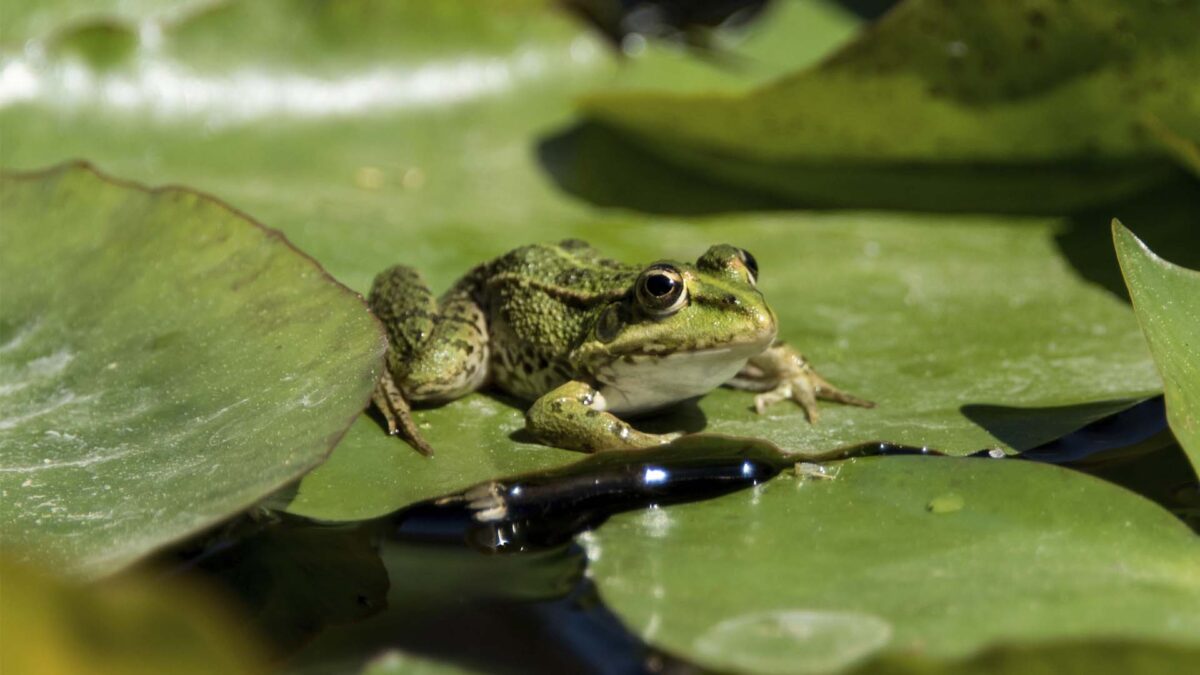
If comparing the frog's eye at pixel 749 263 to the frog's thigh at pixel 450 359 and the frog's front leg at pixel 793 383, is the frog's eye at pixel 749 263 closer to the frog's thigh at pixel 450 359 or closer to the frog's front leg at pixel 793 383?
the frog's front leg at pixel 793 383

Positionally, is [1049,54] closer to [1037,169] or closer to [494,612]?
[1037,169]

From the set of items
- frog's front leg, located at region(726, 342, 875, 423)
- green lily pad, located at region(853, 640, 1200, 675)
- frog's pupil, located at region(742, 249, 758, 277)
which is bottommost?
frog's front leg, located at region(726, 342, 875, 423)

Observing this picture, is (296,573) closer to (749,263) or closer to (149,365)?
(149,365)

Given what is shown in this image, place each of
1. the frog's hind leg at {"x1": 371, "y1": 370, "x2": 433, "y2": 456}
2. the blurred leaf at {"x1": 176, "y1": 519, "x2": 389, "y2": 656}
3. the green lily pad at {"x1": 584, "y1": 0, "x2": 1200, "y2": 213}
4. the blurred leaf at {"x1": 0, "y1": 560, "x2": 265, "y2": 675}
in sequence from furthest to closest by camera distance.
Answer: the green lily pad at {"x1": 584, "y1": 0, "x2": 1200, "y2": 213}, the frog's hind leg at {"x1": 371, "y1": 370, "x2": 433, "y2": 456}, the blurred leaf at {"x1": 176, "y1": 519, "x2": 389, "y2": 656}, the blurred leaf at {"x1": 0, "y1": 560, "x2": 265, "y2": 675}

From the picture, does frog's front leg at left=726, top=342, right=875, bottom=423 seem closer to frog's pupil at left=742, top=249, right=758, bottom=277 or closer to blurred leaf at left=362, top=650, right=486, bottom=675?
frog's pupil at left=742, top=249, right=758, bottom=277

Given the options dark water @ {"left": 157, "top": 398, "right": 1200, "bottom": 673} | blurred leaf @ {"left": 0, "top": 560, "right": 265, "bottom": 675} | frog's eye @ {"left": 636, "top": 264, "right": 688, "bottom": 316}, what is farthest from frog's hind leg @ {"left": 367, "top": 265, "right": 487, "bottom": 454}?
blurred leaf @ {"left": 0, "top": 560, "right": 265, "bottom": 675}

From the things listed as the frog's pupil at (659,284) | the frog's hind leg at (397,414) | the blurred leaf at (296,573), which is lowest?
the blurred leaf at (296,573)

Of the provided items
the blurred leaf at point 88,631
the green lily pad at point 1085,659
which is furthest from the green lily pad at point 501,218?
the green lily pad at point 1085,659
